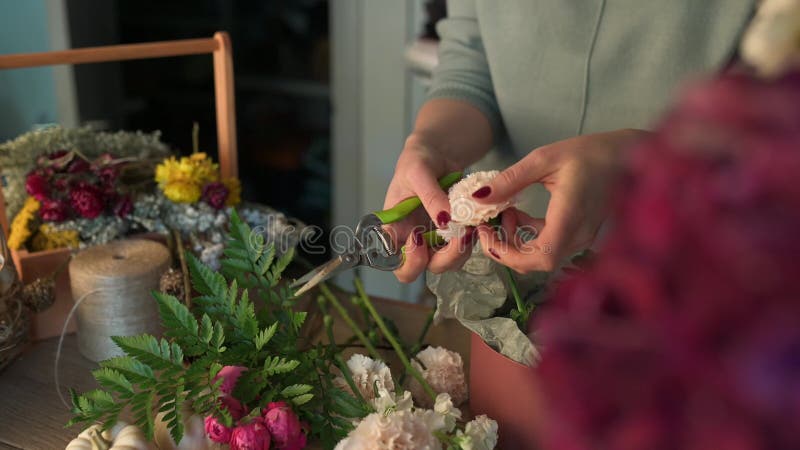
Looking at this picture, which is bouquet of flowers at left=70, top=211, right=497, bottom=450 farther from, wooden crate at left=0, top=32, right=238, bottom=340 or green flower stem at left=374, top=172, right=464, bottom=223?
wooden crate at left=0, top=32, right=238, bottom=340

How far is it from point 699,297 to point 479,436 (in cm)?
39

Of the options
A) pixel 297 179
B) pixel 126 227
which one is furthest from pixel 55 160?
pixel 297 179

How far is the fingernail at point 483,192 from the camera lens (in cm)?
58

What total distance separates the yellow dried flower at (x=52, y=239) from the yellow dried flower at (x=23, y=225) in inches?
0.4

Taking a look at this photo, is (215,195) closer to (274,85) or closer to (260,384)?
(260,384)

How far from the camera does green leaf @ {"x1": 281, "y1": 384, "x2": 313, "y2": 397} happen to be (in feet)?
1.84

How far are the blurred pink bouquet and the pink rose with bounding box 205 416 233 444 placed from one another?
1.36ft

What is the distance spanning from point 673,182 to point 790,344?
0.04 meters

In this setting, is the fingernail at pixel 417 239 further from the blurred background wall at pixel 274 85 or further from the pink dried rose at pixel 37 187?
the blurred background wall at pixel 274 85

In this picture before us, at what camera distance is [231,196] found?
3.00ft

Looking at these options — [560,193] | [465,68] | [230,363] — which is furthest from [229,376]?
[465,68]

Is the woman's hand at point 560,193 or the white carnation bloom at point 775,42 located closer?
the white carnation bloom at point 775,42

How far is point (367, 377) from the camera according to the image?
1.97 feet

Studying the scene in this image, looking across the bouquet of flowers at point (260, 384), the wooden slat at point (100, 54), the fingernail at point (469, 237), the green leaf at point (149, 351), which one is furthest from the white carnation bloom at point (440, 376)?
the wooden slat at point (100, 54)
